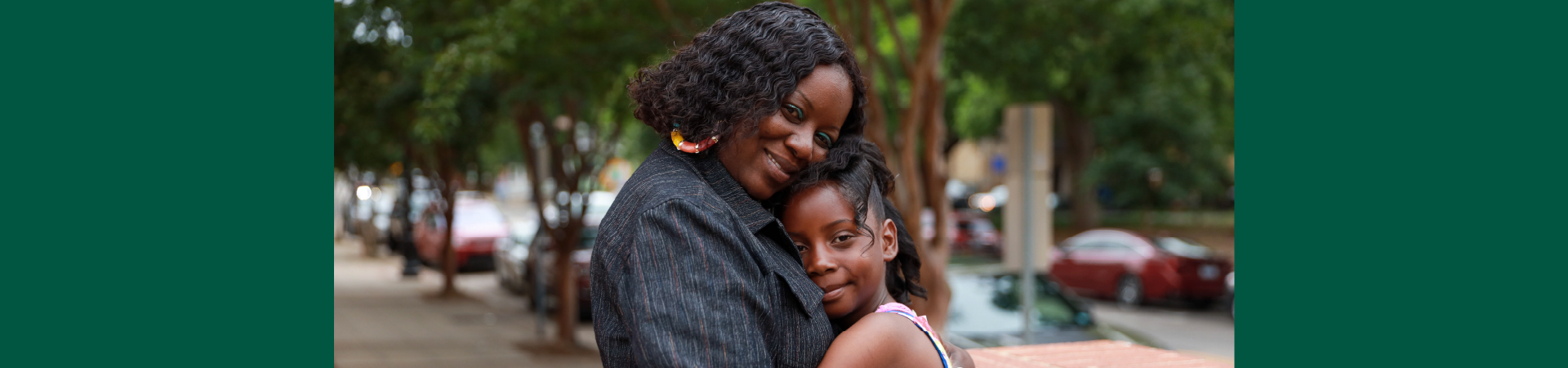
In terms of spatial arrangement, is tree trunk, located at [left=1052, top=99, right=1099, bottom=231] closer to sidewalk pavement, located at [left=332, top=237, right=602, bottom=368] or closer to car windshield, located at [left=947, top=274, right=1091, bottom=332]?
sidewalk pavement, located at [left=332, top=237, right=602, bottom=368]

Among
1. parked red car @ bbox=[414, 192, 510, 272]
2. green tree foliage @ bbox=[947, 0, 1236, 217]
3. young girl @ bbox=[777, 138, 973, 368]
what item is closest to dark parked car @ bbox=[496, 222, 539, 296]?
parked red car @ bbox=[414, 192, 510, 272]

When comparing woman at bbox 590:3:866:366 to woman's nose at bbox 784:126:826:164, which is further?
woman's nose at bbox 784:126:826:164

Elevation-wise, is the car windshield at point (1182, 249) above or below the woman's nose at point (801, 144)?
below

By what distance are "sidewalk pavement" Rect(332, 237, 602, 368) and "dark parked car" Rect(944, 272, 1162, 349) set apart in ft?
14.0

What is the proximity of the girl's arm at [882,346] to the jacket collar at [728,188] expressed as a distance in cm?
22

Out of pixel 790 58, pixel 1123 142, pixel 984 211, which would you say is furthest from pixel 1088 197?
pixel 790 58

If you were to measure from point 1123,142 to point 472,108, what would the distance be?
1747cm

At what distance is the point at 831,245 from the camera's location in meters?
1.91

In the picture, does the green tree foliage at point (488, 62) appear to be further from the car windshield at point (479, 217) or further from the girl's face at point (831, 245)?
the car windshield at point (479, 217)

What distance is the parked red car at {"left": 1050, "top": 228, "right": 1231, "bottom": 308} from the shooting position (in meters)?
16.4

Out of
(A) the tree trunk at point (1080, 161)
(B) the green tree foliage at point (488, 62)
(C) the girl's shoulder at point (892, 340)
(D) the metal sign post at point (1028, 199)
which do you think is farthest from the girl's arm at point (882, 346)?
(A) the tree trunk at point (1080, 161)

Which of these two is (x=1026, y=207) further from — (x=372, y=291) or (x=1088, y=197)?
(x=1088, y=197)

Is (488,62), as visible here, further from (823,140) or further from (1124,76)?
(1124,76)

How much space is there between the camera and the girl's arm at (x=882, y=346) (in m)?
1.76
